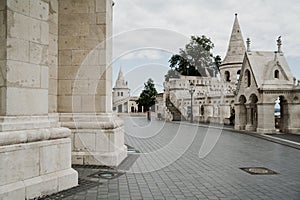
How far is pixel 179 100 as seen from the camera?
1679 inches

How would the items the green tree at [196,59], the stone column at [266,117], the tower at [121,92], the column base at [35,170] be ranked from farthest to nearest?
the tower at [121,92] → the green tree at [196,59] → the stone column at [266,117] → the column base at [35,170]

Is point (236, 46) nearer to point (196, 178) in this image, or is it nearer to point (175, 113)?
point (175, 113)

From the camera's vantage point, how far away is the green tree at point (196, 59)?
59.0 m

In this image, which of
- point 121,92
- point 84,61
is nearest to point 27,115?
point 84,61

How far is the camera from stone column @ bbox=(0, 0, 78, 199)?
217 inches

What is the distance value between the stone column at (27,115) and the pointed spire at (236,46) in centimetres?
4535

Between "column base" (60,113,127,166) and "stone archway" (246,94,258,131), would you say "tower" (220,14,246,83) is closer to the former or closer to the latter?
"stone archway" (246,94,258,131)

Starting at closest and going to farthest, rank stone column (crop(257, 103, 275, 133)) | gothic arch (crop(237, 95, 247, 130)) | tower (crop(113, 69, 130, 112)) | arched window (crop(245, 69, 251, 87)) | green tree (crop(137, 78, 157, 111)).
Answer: stone column (crop(257, 103, 275, 133)) < arched window (crop(245, 69, 251, 87)) < gothic arch (crop(237, 95, 247, 130)) < green tree (crop(137, 78, 157, 111)) < tower (crop(113, 69, 130, 112))

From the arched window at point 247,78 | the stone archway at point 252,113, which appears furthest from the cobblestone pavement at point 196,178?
the arched window at point 247,78

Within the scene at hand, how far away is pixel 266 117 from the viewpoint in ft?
68.1

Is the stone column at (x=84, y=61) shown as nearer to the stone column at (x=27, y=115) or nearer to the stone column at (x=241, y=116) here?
the stone column at (x=27, y=115)

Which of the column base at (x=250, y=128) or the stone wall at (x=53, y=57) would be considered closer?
the stone wall at (x=53, y=57)

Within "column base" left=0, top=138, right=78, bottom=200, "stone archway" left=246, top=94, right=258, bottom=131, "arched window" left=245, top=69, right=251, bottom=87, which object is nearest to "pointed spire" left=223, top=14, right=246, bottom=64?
"arched window" left=245, top=69, right=251, bottom=87

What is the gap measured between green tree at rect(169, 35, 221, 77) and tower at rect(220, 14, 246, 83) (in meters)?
8.31
